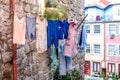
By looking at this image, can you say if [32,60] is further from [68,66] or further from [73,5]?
[73,5]

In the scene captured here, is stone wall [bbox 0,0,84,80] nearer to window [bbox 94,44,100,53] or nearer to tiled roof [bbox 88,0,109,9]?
tiled roof [bbox 88,0,109,9]

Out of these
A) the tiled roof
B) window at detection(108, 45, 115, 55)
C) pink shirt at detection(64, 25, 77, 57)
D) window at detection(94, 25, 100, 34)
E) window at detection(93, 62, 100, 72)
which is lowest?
window at detection(93, 62, 100, 72)

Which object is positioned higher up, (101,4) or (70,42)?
(101,4)

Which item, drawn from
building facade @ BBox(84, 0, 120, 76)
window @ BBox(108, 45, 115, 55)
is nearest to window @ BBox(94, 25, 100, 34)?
building facade @ BBox(84, 0, 120, 76)

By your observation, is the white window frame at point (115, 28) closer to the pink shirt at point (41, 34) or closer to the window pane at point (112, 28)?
the window pane at point (112, 28)

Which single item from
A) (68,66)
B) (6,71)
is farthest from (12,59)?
(68,66)

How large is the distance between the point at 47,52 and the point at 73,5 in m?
1.81

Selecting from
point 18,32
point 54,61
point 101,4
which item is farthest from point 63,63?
point 101,4

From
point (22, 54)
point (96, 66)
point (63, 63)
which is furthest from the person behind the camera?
point (96, 66)

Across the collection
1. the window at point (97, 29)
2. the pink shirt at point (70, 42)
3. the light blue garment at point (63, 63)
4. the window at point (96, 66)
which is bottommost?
the window at point (96, 66)

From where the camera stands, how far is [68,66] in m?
5.02

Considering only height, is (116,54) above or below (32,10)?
below

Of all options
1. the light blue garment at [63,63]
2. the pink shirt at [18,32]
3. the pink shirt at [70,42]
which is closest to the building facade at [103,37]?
the light blue garment at [63,63]

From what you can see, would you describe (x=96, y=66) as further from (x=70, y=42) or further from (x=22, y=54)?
(x=22, y=54)
